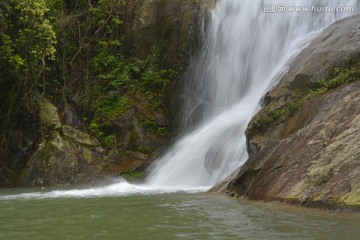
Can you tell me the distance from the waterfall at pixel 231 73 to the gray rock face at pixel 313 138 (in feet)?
7.31

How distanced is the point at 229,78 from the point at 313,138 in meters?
8.93

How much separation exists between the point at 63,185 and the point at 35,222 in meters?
8.36

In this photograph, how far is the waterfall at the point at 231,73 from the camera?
1280 cm

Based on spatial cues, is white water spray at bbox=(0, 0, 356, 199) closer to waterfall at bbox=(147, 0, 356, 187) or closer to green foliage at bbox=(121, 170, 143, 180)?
waterfall at bbox=(147, 0, 356, 187)

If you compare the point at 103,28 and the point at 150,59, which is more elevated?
the point at 103,28

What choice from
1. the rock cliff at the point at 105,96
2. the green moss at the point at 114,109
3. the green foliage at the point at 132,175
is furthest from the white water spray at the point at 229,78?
the green moss at the point at 114,109

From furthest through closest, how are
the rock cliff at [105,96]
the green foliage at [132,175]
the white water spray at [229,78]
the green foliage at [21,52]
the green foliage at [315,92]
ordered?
1. the rock cliff at [105,96]
2. the green foliage at [132,175]
3. the green foliage at [21,52]
4. the white water spray at [229,78]
5. the green foliage at [315,92]

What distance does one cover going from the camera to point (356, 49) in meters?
9.77

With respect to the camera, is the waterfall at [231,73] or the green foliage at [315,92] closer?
the green foliage at [315,92]

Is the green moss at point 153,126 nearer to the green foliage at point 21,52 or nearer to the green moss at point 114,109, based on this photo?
the green moss at point 114,109

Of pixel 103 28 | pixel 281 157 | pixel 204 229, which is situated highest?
pixel 103 28

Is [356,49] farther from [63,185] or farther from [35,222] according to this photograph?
[63,185]

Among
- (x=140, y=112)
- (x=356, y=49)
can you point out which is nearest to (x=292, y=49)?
(x=356, y=49)

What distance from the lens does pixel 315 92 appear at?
9.22 metres
